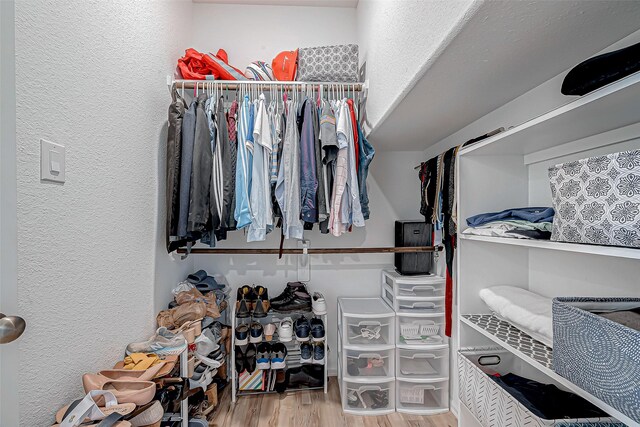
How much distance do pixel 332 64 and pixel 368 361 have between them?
1.94m

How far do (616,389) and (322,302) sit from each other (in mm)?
1445

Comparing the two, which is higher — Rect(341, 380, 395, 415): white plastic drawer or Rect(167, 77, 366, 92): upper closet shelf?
Rect(167, 77, 366, 92): upper closet shelf

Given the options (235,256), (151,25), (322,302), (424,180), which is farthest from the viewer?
(235,256)

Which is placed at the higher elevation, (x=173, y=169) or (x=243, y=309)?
(x=173, y=169)

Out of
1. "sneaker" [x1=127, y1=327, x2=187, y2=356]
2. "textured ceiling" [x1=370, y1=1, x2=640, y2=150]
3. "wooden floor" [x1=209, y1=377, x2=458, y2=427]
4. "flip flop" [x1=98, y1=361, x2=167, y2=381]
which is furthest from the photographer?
"wooden floor" [x1=209, y1=377, x2=458, y2=427]

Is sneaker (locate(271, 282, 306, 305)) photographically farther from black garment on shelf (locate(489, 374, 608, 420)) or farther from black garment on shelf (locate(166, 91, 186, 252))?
black garment on shelf (locate(489, 374, 608, 420))

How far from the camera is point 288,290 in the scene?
1.94 meters

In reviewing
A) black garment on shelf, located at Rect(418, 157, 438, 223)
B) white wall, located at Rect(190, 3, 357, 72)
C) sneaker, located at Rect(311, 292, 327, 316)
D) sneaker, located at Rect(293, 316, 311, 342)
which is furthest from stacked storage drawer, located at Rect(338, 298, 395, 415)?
white wall, located at Rect(190, 3, 357, 72)

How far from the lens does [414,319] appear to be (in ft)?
5.88

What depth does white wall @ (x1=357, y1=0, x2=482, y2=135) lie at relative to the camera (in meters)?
0.77

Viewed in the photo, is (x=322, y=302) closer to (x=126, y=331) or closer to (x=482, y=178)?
(x=126, y=331)

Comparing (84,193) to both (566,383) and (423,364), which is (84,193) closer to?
(566,383)

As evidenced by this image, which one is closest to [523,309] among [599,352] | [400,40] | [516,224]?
[516,224]

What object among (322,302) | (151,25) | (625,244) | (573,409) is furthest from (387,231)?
(151,25)
